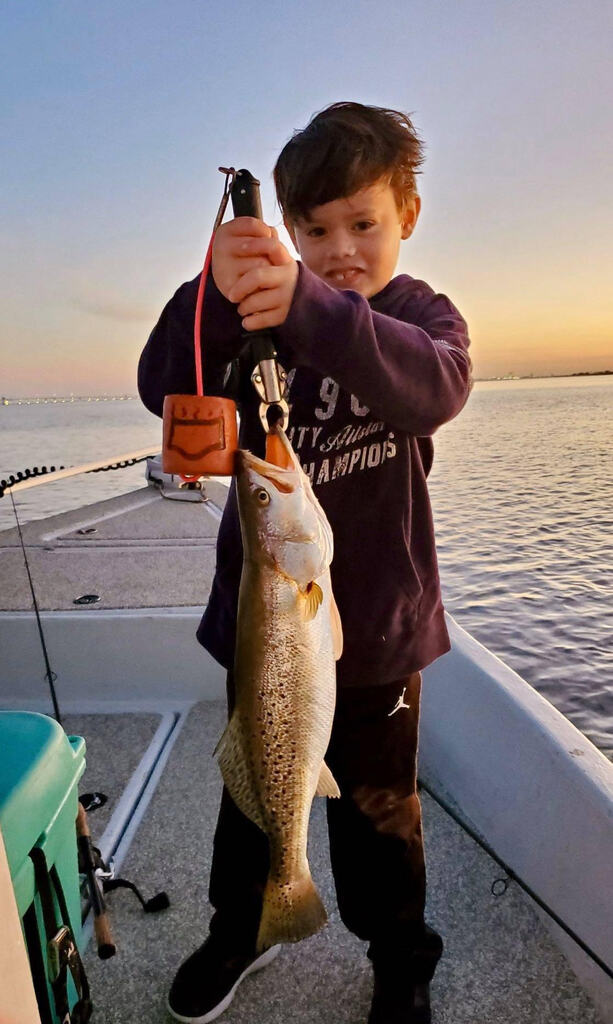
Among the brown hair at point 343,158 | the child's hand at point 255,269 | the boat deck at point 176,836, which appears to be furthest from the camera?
the boat deck at point 176,836

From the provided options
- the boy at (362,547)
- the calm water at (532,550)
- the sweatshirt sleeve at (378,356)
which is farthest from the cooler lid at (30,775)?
the calm water at (532,550)

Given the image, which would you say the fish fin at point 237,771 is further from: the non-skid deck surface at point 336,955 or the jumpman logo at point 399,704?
the non-skid deck surface at point 336,955

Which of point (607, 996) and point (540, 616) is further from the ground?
point (607, 996)

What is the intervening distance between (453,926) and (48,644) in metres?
2.83

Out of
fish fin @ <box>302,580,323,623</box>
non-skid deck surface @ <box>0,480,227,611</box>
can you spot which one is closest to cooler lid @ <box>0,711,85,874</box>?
fish fin @ <box>302,580,323,623</box>

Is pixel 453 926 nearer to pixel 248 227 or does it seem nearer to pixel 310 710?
pixel 310 710

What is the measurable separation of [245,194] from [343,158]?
68 cm

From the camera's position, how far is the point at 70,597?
448cm

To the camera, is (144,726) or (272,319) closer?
(272,319)

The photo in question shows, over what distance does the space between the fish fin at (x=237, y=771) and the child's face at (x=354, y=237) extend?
1.31 meters

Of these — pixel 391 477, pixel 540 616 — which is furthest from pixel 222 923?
pixel 540 616

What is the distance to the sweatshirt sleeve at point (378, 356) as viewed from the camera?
1344mm

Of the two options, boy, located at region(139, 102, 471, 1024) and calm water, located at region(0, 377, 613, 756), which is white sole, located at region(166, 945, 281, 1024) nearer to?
boy, located at region(139, 102, 471, 1024)

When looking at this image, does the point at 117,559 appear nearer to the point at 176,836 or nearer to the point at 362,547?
the point at 176,836
